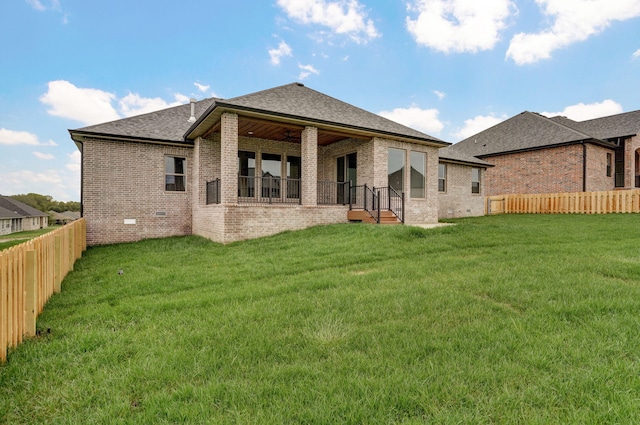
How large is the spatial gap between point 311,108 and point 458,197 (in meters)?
10.8

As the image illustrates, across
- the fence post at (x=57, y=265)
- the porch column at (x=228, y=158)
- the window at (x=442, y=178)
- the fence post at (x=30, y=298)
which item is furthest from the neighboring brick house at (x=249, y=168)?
the fence post at (x=30, y=298)

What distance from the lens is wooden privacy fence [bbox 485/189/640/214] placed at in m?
15.9

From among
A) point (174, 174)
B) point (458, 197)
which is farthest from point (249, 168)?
point (458, 197)

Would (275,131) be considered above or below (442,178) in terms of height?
above

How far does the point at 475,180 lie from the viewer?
64.3 feet

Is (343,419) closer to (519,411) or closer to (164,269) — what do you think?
→ (519,411)

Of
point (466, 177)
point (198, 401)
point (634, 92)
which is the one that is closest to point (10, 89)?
point (198, 401)

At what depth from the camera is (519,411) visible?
6.49 feet

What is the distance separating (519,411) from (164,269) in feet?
21.3

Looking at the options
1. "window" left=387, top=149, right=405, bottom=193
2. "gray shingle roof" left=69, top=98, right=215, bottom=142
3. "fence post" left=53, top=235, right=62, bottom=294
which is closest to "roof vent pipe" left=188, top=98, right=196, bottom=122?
"gray shingle roof" left=69, top=98, right=215, bottom=142

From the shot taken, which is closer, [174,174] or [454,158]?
[174,174]

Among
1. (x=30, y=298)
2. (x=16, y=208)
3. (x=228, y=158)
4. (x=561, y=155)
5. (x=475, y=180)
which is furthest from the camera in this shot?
(x=16, y=208)

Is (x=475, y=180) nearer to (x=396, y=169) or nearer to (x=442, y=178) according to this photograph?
(x=442, y=178)

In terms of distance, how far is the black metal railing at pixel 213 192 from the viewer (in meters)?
11.2
